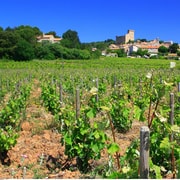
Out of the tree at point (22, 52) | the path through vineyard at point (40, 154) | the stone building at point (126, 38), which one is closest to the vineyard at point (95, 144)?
the path through vineyard at point (40, 154)

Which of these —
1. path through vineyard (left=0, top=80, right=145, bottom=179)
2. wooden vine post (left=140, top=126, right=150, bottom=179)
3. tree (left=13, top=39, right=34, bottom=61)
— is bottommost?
path through vineyard (left=0, top=80, right=145, bottom=179)

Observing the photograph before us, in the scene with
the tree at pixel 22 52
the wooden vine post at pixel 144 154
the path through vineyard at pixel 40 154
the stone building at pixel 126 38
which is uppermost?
the stone building at pixel 126 38

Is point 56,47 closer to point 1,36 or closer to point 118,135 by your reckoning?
point 1,36

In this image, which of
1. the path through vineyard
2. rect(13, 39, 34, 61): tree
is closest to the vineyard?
the path through vineyard

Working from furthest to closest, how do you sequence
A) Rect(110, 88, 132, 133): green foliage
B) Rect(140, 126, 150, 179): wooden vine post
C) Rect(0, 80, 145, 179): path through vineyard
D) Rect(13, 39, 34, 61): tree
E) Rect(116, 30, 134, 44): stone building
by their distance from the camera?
Rect(116, 30, 134, 44): stone building, Rect(13, 39, 34, 61): tree, Rect(110, 88, 132, 133): green foliage, Rect(0, 80, 145, 179): path through vineyard, Rect(140, 126, 150, 179): wooden vine post

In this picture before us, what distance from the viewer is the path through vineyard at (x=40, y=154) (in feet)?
16.0

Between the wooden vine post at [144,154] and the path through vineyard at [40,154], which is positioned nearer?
the wooden vine post at [144,154]

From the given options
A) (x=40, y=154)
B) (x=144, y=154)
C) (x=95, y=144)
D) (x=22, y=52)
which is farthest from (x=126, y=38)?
(x=144, y=154)

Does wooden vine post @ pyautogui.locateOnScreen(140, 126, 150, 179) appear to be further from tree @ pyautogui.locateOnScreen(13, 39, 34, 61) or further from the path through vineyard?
tree @ pyautogui.locateOnScreen(13, 39, 34, 61)

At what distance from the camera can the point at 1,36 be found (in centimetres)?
6175

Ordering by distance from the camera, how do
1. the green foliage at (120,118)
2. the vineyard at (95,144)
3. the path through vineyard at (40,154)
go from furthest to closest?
the green foliage at (120,118), the path through vineyard at (40,154), the vineyard at (95,144)

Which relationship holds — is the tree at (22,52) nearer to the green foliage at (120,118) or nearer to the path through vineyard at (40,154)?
the path through vineyard at (40,154)

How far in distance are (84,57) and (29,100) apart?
50.8 metres

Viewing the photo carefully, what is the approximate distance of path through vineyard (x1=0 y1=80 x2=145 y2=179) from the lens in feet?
16.0
